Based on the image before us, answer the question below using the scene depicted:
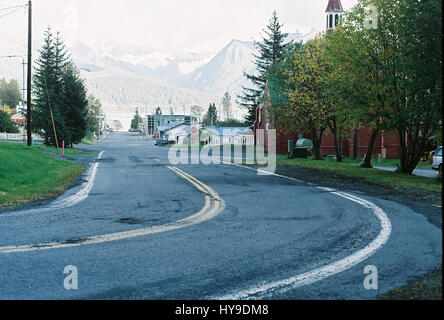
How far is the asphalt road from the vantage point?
449 centimetres

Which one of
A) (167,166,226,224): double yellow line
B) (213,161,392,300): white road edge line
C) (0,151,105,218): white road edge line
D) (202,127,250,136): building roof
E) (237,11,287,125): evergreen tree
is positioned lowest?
(167,166,226,224): double yellow line

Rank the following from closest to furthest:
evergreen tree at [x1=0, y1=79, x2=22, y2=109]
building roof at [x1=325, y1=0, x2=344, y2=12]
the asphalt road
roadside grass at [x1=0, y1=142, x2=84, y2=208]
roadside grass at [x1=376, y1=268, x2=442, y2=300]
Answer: roadside grass at [x1=376, y1=268, x2=442, y2=300]
the asphalt road
roadside grass at [x1=0, y1=142, x2=84, y2=208]
building roof at [x1=325, y1=0, x2=344, y2=12]
evergreen tree at [x1=0, y1=79, x2=22, y2=109]

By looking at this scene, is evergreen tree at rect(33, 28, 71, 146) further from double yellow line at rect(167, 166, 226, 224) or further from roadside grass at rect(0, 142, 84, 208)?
double yellow line at rect(167, 166, 226, 224)

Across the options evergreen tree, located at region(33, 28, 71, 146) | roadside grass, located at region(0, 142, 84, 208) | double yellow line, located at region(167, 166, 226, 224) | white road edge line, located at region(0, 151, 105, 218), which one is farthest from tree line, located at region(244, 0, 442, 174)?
evergreen tree, located at region(33, 28, 71, 146)

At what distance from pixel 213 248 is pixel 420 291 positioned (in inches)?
116

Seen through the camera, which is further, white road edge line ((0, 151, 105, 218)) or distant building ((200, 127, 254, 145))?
distant building ((200, 127, 254, 145))

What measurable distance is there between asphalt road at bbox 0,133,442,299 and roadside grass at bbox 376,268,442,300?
161 mm

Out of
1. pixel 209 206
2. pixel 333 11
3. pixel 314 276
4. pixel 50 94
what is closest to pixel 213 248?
pixel 314 276

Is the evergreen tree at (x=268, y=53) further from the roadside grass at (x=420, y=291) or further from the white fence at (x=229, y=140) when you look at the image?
the roadside grass at (x=420, y=291)

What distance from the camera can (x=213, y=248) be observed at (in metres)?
6.24

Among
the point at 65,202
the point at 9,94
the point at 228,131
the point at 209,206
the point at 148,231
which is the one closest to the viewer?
the point at 148,231

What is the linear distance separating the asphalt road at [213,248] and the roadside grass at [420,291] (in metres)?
0.16

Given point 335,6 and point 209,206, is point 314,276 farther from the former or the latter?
point 335,6

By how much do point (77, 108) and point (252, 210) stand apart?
141 feet
